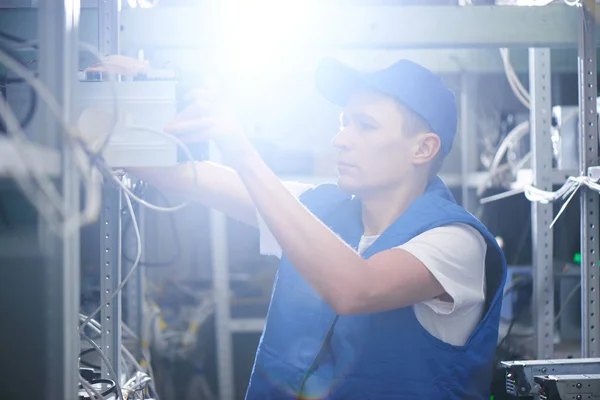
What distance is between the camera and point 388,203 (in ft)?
5.37

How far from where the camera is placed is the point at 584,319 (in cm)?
177

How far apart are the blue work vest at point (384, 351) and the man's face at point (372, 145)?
0.34ft

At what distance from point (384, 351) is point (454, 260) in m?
0.26

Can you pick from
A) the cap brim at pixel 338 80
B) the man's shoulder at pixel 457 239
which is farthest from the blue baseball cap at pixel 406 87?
the man's shoulder at pixel 457 239

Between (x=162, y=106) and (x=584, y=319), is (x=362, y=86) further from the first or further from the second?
(x=584, y=319)

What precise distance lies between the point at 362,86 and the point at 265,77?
1.97 m

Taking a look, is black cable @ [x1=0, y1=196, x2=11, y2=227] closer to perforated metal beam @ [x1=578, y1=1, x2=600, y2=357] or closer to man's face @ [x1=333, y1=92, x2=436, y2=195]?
man's face @ [x1=333, y1=92, x2=436, y2=195]

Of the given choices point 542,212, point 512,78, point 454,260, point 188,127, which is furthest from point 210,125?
point 512,78

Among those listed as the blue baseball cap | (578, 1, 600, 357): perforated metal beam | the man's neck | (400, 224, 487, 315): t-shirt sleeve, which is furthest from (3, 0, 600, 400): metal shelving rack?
(400, 224, 487, 315): t-shirt sleeve

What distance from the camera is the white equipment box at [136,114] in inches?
43.7

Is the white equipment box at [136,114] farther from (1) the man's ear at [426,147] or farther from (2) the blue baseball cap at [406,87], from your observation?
(1) the man's ear at [426,147]

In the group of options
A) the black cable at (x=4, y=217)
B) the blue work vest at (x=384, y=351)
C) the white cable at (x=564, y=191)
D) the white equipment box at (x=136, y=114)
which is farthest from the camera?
the white cable at (x=564, y=191)

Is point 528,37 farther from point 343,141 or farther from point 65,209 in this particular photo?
point 65,209

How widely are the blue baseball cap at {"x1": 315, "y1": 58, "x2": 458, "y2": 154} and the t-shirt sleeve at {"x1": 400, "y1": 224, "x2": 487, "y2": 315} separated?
0.89 ft
